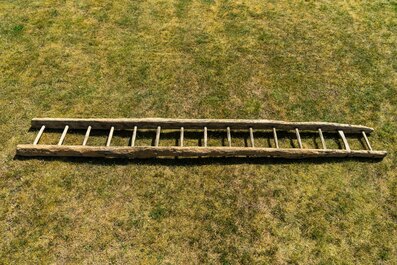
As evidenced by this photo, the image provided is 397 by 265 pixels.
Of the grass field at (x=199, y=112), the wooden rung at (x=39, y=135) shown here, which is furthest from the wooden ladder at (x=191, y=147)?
the grass field at (x=199, y=112)

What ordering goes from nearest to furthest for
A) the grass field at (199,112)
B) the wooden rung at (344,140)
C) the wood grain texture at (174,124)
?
the grass field at (199,112) → the wooden rung at (344,140) → the wood grain texture at (174,124)

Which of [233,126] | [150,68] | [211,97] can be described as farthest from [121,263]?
[150,68]

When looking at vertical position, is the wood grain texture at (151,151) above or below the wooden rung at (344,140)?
below

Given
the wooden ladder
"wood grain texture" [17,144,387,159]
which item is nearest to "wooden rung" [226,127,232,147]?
the wooden ladder

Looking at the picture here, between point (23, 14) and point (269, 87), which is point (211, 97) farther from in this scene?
point (23, 14)

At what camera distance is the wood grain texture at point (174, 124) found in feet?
34.8

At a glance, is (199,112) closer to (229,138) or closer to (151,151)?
(229,138)

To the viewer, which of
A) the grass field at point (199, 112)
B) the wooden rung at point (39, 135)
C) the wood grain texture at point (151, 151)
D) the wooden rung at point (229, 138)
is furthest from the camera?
the wooden rung at point (229, 138)

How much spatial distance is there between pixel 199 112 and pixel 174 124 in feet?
3.98

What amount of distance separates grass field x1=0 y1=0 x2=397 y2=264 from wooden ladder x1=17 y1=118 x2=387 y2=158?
334 millimetres

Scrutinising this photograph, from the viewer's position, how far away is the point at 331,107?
469 inches

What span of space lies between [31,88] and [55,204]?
16.1 feet

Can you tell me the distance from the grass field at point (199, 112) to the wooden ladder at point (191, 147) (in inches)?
13.1

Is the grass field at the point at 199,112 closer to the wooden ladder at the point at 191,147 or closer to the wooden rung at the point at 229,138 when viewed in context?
the wooden ladder at the point at 191,147
